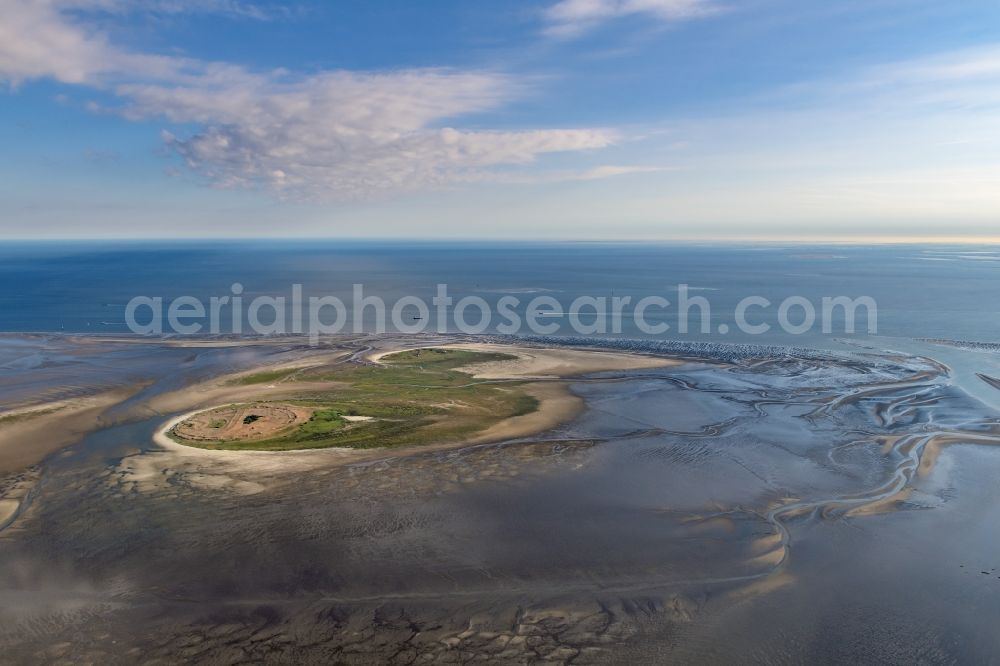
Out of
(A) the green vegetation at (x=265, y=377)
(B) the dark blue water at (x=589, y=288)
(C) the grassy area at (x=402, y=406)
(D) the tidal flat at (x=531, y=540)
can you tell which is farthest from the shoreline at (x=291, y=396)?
(B) the dark blue water at (x=589, y=288)

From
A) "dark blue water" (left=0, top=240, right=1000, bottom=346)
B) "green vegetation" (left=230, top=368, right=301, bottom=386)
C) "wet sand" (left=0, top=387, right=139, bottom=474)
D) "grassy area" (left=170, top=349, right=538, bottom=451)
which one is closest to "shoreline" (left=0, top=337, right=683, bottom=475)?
"wet sand" (left=0, top=387, right=139, bottom=474)

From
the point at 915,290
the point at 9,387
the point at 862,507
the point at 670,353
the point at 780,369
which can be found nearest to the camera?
the point at 862,507

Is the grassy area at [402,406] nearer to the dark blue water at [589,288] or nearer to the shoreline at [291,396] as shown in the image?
the shoreline at [291,396]

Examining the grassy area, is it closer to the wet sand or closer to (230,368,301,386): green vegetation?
(230,368,301,386): green vegetation

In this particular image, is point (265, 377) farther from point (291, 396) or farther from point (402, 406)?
point (402, 406)

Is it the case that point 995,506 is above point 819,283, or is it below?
below

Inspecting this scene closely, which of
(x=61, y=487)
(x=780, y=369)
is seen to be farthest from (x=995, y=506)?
(x=61, y=487)

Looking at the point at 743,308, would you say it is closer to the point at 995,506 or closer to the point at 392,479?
the point at 995,506
